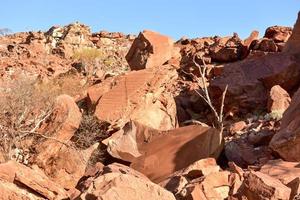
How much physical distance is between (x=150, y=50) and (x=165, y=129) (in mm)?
4277

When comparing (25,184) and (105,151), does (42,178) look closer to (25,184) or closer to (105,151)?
(25,184)

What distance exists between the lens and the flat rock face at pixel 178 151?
10.9 metres

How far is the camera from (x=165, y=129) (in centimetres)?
1412

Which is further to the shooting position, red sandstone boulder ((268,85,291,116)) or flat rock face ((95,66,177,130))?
flat rock face ((95,66,177,130))

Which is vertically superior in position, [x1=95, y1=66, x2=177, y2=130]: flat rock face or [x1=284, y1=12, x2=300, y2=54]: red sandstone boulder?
[x1=284, y1=12, x2=300, y2=54]: red sandstone boulder

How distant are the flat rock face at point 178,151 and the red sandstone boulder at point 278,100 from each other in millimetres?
2668

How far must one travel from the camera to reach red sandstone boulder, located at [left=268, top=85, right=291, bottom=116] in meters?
13.2

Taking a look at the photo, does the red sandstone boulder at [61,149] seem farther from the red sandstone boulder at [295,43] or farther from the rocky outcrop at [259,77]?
the red sandstone boulder at [295,43]

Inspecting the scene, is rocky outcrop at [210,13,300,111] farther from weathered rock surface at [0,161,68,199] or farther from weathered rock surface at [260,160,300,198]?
weathered rock surface at [0,161,68,199]

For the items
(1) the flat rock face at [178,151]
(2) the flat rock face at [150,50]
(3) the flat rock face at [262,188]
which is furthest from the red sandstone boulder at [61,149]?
(3) the flat rock face at [262,188]

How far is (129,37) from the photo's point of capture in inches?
1335

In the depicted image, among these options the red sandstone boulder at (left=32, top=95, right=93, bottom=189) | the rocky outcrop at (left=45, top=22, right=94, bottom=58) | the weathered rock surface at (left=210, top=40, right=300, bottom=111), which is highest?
the rocky outcrop at (left=45, top=22, right=94, bottom=58)

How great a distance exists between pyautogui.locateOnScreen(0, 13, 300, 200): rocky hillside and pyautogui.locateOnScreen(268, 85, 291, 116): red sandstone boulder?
0.04 meters

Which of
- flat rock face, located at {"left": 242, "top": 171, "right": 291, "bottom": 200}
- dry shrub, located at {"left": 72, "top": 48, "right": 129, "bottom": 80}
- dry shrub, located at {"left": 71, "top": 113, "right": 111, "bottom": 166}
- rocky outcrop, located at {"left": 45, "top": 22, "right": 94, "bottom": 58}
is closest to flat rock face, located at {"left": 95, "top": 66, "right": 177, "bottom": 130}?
dry shrub, located at {"left": 71, "top": 113, "right": 111, "bottom": 166}
